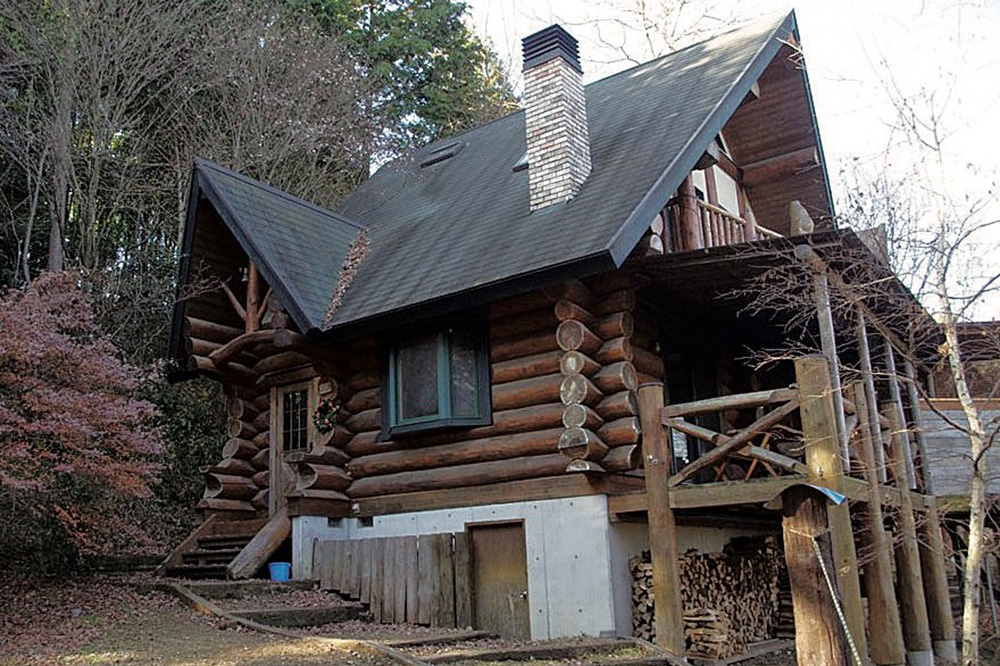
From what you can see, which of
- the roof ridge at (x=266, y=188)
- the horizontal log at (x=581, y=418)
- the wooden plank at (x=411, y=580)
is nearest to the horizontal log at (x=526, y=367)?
the horizontal log at (x=581, y=418)

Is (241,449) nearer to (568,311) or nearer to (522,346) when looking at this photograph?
(522,346)

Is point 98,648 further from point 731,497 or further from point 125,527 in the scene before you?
point 731,497

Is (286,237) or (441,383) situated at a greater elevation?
(286,237)

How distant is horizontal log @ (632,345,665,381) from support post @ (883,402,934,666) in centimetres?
313

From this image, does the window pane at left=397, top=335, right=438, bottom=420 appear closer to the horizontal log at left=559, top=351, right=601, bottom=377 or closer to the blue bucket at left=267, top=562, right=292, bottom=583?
the horizontal log at left=559, top=351, right=601, bottom=377

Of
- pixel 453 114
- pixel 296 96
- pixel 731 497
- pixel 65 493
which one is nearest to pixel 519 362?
pixel 731 497

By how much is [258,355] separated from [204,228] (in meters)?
2.51

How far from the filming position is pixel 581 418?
1079 centimetres

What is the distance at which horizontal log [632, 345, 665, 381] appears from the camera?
1203 cm

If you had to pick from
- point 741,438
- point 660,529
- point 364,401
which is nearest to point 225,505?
point 364,401

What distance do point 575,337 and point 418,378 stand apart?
2570mm

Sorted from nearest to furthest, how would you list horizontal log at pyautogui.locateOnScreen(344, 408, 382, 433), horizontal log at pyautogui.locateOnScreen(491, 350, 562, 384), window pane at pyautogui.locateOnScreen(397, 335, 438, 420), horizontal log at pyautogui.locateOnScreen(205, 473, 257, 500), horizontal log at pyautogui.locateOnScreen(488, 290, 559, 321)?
horizontal log at pyautogui.locateOnScreen(491, 350, 562, 384)
horizontal log at pyautogui.locateOnScreen(488, 290, 559, 321)
window pane at pyautogui.locateOnScreen(397, 335, 438, 420)
horizontal log at pyautogui.locateOnScreen(344, 408, 382, 433)
horizontal log at pyautogui.locateOnScreen(205, 473, 257, 500)

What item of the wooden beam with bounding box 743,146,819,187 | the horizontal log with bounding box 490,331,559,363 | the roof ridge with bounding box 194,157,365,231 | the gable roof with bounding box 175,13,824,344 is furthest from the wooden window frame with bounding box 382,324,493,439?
the wooden beam with bounding box 743,146,819,187

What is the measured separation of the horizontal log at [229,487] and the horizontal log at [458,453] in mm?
2240
